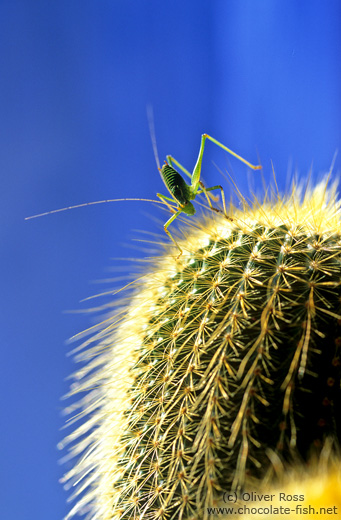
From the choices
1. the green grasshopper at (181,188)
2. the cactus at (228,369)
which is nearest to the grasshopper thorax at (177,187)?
the green grasshopper at (181,188)

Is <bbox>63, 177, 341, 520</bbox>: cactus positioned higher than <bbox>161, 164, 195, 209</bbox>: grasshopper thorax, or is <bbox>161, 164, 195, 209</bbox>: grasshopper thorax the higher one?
<bbox>161, 164, 195, 209</bbox>: grasshopper thorax

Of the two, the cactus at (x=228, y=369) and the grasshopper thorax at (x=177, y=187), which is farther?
the grasshopper thorax at (x=177, y=187)

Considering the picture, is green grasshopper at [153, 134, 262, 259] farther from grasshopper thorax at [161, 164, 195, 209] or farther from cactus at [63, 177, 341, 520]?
cactus at [63, 177, 341, 520]

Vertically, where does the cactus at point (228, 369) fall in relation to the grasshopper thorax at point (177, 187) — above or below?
below

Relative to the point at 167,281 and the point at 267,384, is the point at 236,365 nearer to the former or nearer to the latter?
the point at 267,384

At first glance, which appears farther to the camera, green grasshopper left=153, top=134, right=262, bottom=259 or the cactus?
green grasshopper left=153, top=134, right=262, bottom=259

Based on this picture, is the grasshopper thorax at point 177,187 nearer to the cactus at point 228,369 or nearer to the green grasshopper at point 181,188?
the green grasshopper at point 181,188

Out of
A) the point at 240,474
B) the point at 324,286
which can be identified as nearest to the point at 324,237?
the point at 324,286

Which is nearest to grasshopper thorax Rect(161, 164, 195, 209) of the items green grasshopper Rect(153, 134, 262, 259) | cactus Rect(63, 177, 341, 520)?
green grasshopper Rect(153, 134, 262, 259)
